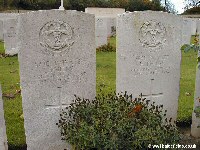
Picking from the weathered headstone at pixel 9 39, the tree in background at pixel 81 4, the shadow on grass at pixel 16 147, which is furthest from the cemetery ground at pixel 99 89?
the tree in background at pixel 81 4

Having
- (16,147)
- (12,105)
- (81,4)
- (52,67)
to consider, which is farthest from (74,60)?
(81,4)

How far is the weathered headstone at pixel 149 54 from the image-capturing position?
4094 mm

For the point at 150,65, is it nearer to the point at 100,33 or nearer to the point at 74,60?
the point at 74,60

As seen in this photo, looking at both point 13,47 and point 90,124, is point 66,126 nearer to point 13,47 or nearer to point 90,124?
point 90,124

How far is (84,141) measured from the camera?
10.5ft

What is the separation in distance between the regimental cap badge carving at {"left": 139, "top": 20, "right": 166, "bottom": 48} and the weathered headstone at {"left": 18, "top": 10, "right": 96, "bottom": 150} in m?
0.71

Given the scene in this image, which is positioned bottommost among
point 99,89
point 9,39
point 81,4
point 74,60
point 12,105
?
point 12,105

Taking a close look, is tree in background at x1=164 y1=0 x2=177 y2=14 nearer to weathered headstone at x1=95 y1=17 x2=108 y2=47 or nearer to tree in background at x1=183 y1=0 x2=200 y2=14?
tree in background at x1=183 y1=0 x2=200 y2=14

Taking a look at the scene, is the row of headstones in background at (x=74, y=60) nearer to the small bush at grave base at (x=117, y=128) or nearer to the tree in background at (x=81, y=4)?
the small bush at grave base at (x=117, y=128)

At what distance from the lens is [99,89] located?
20.5 ft

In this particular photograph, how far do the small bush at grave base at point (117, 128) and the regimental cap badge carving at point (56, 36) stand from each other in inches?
32.1

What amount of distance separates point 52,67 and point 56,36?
382 millimetres

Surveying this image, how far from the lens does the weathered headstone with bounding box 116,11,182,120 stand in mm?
4094

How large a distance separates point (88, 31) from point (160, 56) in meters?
1.13
